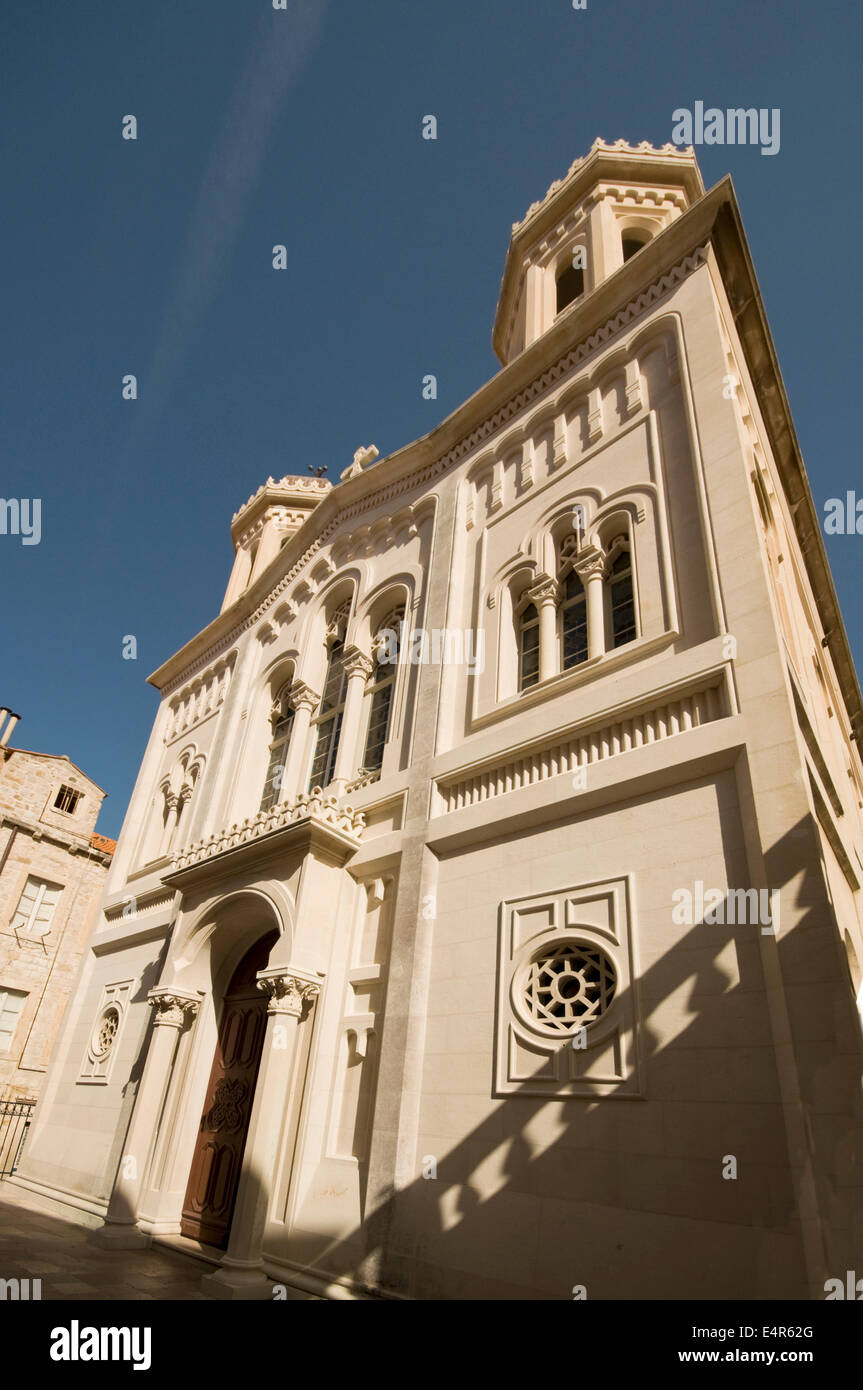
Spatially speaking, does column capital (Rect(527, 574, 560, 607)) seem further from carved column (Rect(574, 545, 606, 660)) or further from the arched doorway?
the arched doorway

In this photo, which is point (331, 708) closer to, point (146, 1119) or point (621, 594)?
point (621, 594)

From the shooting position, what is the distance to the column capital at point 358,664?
12750 mm

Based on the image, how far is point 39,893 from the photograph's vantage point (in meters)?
23.7

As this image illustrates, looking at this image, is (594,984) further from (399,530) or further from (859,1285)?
(399,530)

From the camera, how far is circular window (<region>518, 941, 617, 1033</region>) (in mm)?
6676

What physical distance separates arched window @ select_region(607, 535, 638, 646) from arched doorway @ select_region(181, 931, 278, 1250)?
6.98 m

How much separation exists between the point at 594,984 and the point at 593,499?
20.5ft

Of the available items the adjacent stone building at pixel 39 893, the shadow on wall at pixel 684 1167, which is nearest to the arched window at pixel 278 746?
the shadow on wall at pixel 684 1167

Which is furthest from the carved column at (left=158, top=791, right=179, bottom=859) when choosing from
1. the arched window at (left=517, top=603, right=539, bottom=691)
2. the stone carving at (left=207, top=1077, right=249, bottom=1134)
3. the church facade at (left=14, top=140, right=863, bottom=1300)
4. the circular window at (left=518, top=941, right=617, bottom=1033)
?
the circular window at (left=518, top=941, right=617, bottom=1033)
